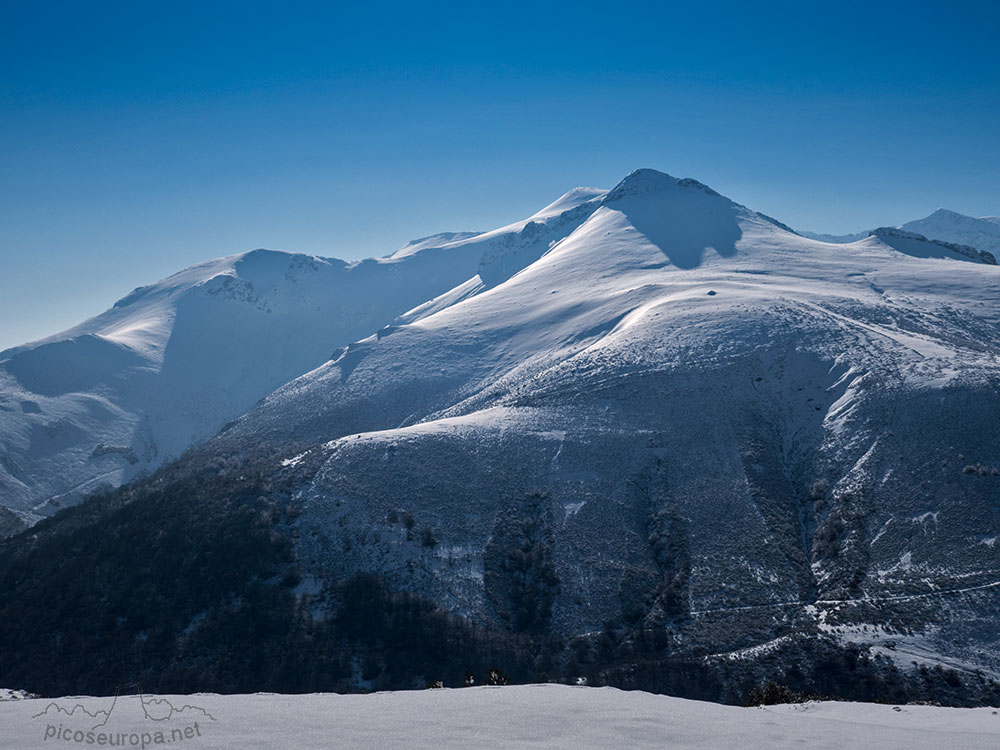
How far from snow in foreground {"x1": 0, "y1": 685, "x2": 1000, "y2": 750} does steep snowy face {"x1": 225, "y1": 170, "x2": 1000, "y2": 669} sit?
23728 millimetres

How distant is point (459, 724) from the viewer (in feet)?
36.8

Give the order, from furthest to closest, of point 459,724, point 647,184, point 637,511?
point 647,184 < point 637,511 < point 459,724

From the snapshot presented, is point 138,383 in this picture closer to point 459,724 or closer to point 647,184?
point 647,184

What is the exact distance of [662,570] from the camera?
136 feet

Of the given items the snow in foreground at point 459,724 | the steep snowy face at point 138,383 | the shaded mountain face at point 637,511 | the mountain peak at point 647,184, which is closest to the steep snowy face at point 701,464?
the shaded mountain face at point 637,511

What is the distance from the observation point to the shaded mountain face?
1398 inches

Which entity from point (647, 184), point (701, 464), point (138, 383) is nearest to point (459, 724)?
point (701, 464)

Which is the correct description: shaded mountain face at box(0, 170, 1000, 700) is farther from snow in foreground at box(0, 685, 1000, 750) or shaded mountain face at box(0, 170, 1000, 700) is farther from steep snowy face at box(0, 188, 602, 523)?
steep snowy face at box(0, 188, 602, 523)

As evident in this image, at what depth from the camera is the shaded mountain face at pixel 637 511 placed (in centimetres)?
3550

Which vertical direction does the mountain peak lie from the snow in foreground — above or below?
above

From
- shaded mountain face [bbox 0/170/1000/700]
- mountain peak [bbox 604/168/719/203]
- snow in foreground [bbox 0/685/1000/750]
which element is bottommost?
shaded mountain face [bbox 0/170/1000/700]

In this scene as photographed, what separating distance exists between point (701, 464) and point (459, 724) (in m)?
42.7

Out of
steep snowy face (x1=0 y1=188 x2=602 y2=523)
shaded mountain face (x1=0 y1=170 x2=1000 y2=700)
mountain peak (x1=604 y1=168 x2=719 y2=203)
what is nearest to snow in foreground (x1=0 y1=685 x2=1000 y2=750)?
shaded mountain face (x1=0 y1=170 x2=1000 y2=700)

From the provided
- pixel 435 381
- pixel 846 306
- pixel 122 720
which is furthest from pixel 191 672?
pixel 846 306
